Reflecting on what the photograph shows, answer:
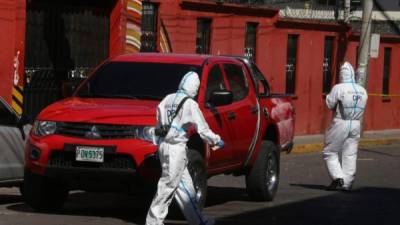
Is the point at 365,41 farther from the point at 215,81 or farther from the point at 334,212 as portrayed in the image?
the point at 215,81

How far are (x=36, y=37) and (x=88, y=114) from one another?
8.68 m

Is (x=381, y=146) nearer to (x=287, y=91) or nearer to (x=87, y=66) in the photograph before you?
(x=287, y=91)

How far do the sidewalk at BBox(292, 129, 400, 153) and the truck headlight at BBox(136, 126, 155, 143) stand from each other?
13.0 m

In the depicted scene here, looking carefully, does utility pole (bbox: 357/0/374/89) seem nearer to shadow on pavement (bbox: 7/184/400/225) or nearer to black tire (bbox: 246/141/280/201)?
shadow on pavement (bbox: 7/184/400/225)

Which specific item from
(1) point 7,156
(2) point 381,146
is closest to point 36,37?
(1) point 7,156

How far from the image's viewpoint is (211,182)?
1614cm

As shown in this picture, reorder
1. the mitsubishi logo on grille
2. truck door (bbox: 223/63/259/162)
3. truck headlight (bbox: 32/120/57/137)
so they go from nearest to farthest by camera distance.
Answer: the mitsubishi logo on grille
truck headlight (bbox: 32/120/57/137)
truck door (bbox: 223/63/259/162)

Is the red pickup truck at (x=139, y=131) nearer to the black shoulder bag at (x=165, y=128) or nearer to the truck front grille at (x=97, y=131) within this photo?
the truck front grille at (x=97, y=131)

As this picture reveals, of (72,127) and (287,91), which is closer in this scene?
(72,127)

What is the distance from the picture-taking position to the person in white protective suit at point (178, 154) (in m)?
9.92

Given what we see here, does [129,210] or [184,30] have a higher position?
[184,30]

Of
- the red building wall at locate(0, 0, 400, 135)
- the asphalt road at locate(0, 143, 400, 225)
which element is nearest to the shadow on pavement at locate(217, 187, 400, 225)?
the asphalt road at locate(0, 143, 400, 225)

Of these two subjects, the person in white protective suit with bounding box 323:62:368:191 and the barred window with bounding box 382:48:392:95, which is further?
the barred window with bounding box 382:48:392:95

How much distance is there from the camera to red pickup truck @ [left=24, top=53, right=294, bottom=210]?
35.3 feet
